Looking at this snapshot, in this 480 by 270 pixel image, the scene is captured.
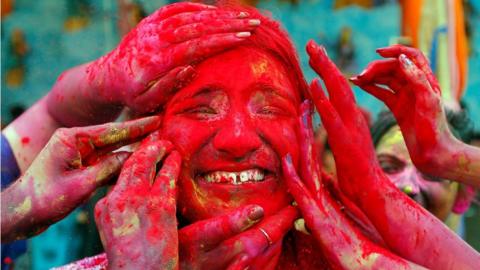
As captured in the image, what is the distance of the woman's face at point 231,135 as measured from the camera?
5.70 feet

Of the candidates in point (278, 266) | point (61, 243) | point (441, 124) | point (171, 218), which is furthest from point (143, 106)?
point (61, 243)

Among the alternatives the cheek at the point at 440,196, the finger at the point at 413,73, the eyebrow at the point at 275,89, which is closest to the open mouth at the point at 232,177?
the eyebrow at the point at 275,89

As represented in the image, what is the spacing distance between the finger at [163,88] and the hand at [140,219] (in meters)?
0.20

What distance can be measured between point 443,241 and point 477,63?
248 centimetres

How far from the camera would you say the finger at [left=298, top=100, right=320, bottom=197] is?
5.77ft

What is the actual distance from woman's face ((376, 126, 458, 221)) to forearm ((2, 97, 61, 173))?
50.7 inches

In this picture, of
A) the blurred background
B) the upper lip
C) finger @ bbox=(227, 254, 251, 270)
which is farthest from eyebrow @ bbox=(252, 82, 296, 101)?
the blurred background

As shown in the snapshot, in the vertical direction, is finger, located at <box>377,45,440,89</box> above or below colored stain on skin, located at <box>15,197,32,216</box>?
above

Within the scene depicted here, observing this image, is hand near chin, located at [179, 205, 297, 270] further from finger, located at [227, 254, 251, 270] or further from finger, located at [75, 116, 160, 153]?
finger, located at [75, 116, 160, 153]

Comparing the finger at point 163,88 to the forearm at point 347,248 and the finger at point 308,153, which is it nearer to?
the finger at point 308,153

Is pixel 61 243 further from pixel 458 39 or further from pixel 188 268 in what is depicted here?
pixel 458 39

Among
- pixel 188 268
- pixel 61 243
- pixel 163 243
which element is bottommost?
pixel 61 243

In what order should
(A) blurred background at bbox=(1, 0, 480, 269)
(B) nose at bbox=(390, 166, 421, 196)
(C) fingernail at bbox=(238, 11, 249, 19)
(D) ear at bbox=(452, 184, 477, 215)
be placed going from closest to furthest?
1. (C) fingernail at bbox=(238, 11, 249, 19)
2. (B) nose at bbox=(390, 166, 421, 196)
3. (D) ear at bbox=(452, 184, 477, 215)
4. (A) blurred background at bbox=(1, 0, 480, 269)

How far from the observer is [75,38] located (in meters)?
3.47
